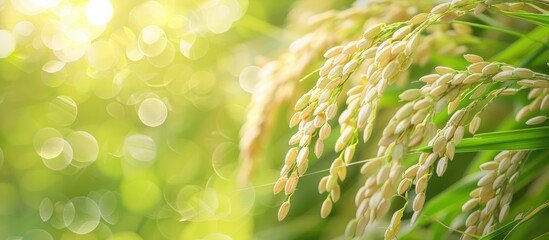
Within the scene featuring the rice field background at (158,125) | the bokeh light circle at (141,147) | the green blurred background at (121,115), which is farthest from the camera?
the bokeh light circle at (141,147)

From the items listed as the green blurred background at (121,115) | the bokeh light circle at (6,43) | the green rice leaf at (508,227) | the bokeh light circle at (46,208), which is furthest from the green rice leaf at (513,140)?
the bokeh light circle at (6,43)

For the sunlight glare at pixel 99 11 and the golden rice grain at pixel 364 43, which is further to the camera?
the sunlight glare at pixel 99 11

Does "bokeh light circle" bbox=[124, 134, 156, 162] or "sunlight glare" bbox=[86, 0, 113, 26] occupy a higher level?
"sunlight glare" bbox=[86, 0, 113, 26]

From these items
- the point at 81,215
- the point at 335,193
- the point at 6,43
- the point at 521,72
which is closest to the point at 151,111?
the point at 81,215

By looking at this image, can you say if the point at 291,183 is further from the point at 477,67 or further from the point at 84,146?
the point at 84,146

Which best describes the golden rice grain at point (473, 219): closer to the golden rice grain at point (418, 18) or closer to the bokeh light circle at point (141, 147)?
the golden rice grain at point (418, 18)

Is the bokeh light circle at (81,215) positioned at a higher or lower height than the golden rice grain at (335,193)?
lower

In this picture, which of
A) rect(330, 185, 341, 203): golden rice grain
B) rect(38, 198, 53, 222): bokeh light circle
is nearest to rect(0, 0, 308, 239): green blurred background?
rect(38, 198, 53, 222): bokeh light circle

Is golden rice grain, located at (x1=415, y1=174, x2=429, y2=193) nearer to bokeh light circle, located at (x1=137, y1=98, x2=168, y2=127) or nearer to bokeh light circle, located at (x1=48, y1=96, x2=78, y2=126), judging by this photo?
bokeh light circle, located at (x1=137, y1=98, x2=168, y2=127)
